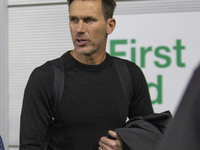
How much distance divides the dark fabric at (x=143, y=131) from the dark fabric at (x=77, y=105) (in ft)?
0.37

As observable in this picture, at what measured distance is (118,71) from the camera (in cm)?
182

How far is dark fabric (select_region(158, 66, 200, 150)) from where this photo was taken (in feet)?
1.50

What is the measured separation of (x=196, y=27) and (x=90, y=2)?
1.41m

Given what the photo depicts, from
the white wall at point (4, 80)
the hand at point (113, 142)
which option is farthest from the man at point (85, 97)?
the white wall at point (4, 80)

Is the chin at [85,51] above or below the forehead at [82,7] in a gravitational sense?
below

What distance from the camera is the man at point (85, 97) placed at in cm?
167

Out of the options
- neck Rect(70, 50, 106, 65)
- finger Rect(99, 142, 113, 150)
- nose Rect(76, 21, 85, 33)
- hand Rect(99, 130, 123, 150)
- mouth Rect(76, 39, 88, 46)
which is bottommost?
finger Rect(99, 142, 113, 150)

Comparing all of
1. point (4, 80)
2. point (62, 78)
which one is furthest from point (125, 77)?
point (4, 80)

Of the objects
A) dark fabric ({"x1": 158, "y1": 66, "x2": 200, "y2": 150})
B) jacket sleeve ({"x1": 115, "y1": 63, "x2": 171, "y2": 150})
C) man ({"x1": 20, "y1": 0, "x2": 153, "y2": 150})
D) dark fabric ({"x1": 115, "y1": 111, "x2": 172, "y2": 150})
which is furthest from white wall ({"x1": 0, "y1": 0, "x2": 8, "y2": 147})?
dark fabric ({"x1": 158, "y1": 66, "x2": 200, "y2": 150})

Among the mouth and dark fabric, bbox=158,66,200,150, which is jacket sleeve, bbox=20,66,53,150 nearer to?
the mouth

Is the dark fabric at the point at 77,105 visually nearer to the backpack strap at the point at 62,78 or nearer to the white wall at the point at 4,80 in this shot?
the backpack strap at the point at 62,78

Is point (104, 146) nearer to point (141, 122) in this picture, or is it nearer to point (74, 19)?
point (141, 122)

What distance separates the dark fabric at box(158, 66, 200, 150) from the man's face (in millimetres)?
1326

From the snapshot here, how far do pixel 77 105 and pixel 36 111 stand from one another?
Result: 0.18m
